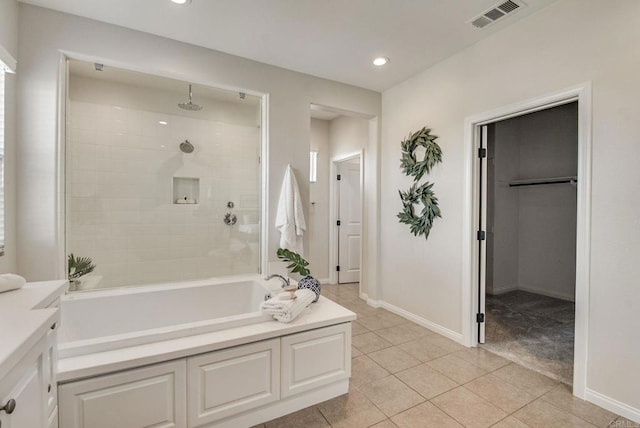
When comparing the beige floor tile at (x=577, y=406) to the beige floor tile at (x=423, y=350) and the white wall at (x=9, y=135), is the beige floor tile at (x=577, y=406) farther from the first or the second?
the white wall at (x=9, y=135)

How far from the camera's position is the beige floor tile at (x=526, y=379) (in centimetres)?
213

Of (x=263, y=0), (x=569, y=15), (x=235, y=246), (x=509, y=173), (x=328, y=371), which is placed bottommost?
(x=328, y=371)

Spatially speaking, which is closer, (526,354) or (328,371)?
(328,371)

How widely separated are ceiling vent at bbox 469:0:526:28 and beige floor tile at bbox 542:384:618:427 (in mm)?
2815

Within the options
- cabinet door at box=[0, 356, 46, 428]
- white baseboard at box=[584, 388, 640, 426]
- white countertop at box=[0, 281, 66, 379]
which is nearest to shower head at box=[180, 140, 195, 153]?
white countertop at box=[0, 281, 66, 379]

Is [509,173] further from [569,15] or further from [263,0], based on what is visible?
[263,0]

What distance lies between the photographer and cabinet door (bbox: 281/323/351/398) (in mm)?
1846

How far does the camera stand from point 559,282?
4.28 meters

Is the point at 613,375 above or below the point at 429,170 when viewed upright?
below

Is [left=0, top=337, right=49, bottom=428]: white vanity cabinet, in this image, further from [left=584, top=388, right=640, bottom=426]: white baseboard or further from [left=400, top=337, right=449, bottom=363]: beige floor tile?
[left=584, top=388, right=640, bottom=426]: white baseboard


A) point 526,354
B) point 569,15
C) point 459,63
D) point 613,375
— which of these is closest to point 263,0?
point 459,63

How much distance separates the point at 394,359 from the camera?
2.55 metres

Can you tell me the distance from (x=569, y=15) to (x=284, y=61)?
2333 millimetres

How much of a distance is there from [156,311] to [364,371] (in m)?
1.77
